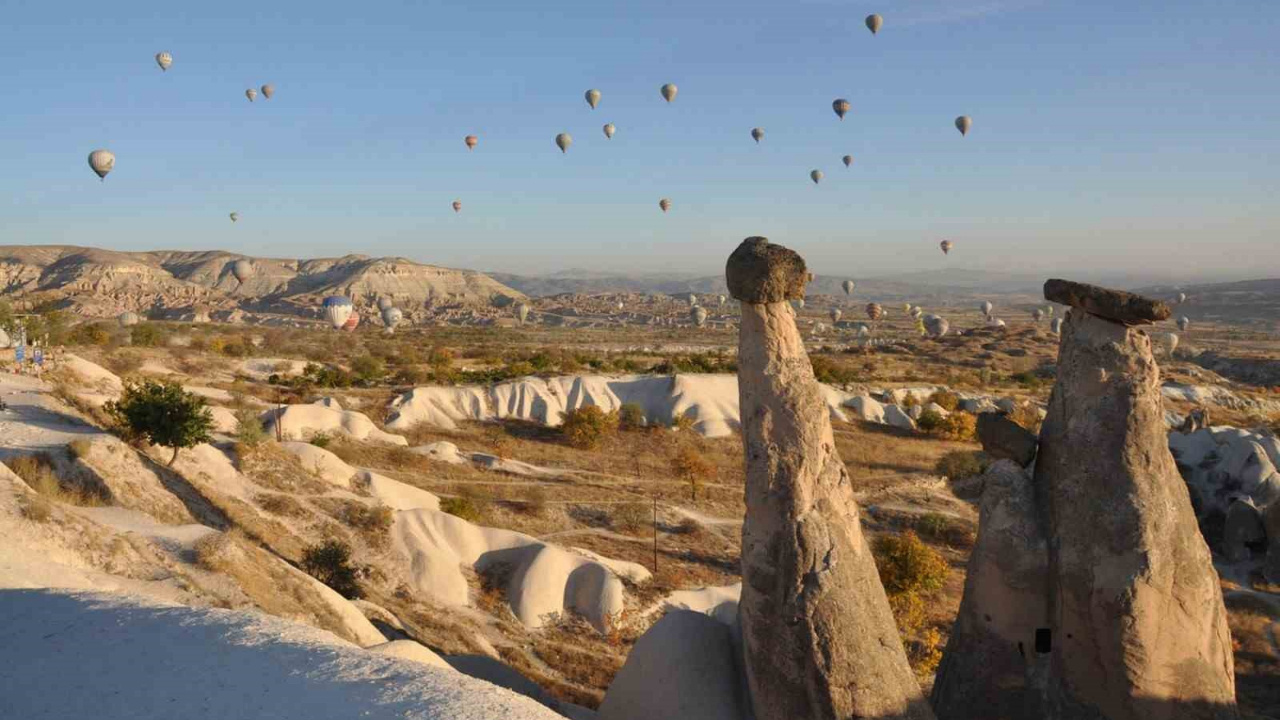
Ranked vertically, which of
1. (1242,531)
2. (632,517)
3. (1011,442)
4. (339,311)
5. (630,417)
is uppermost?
(339,311)

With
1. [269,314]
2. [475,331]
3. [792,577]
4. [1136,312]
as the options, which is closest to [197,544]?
[792,577]

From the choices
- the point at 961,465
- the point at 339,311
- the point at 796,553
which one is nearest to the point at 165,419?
the point at 796,553

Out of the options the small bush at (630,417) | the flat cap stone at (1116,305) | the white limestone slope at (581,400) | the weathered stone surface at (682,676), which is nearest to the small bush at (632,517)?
the small bush at (630,417)

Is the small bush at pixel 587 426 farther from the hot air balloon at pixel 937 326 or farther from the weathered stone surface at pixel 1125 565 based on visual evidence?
the hot air balloon at pixel 937 326

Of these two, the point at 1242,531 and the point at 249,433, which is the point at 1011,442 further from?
the point at 1242,531

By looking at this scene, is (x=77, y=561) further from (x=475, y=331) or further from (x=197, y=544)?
(x=475, y=331)

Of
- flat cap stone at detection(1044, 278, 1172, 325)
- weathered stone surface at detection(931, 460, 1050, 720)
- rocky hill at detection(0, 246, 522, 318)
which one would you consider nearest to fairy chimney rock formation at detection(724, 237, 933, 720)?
weathered stone surface at detection(931, 460, 1050, 720)
